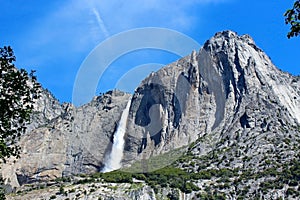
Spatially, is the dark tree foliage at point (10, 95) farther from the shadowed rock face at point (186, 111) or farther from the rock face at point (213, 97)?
the shadowed rock face at point (186, 111)

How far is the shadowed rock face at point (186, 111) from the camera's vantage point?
16625cm

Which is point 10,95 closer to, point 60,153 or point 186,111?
point 186,111

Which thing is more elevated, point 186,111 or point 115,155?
point 186,111

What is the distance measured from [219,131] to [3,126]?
140 meters

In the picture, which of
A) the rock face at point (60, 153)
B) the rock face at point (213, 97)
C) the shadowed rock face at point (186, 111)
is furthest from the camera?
the rock face at point (60, 153)

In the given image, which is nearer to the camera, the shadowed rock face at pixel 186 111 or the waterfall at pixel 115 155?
the shadowed rock face at pixel 186 111

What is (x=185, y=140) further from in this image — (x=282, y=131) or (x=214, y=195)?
(x=214, y=195)

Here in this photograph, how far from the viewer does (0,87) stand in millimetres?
19750

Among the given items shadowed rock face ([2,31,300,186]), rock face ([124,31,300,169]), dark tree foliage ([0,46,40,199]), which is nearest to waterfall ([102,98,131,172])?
shadowed rock face ([2,31,300,186])

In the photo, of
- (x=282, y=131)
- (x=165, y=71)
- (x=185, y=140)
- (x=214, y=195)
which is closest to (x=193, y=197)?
(x=214, y=195)

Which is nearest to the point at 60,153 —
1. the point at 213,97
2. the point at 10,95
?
the point at 213,97

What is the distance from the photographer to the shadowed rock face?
545 feet

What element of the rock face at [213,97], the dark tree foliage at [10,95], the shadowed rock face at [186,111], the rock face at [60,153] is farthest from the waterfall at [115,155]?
the dark tree foliage at [10,95]

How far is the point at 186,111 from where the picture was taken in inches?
7141
